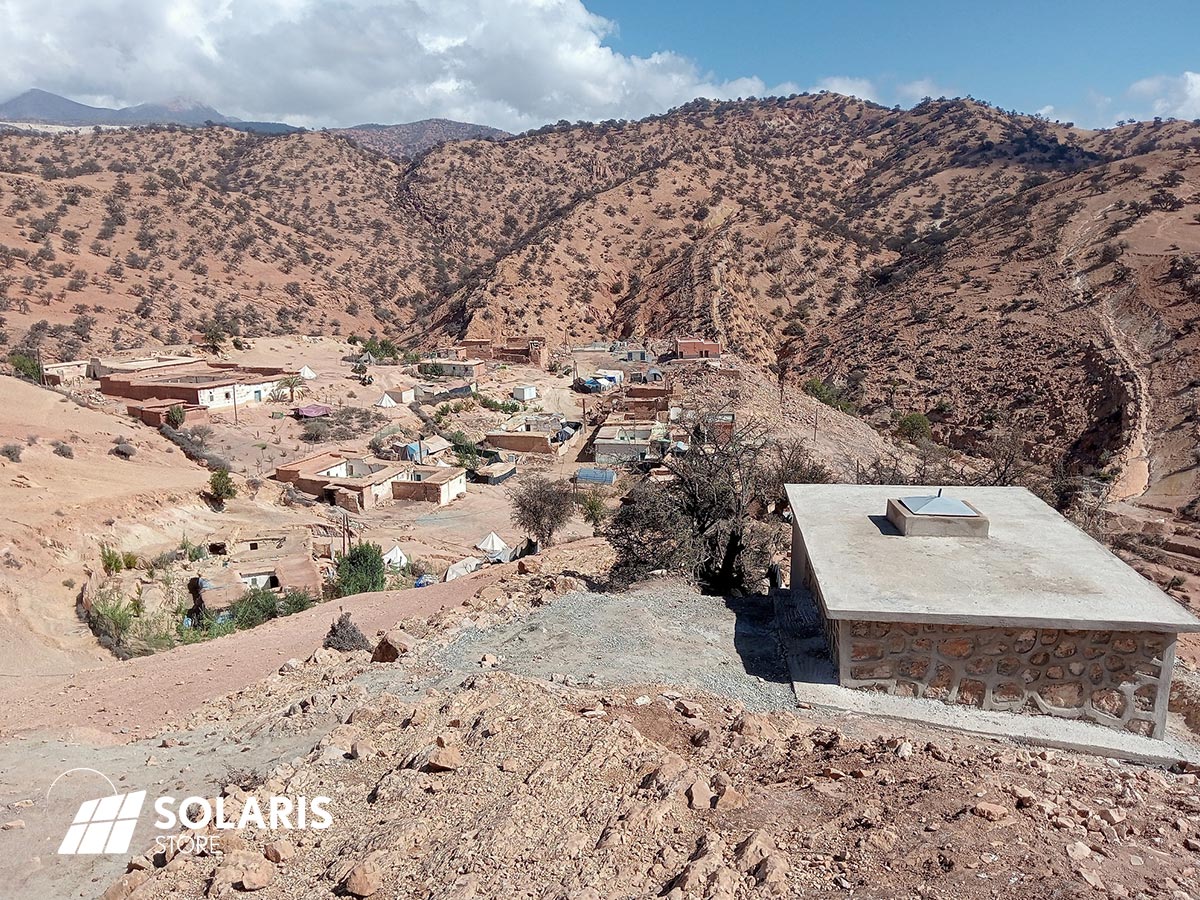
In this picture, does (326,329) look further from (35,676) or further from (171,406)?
(35,676)

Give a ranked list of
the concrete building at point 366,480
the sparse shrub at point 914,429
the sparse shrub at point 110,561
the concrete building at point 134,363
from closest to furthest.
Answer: the sparse shrub at point 110,561 < the concrete building at point 366,480 < the sparse shrub at point 914,429 < the concrete building at point 134,363

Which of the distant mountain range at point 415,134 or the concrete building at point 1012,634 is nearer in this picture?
the concrete building at point 1012,634

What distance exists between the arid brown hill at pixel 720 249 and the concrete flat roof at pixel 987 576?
23165mm

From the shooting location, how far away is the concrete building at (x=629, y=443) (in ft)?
102

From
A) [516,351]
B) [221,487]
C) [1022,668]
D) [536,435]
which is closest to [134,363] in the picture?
[221,487]

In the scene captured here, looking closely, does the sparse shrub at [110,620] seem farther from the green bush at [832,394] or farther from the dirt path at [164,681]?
the green bush at [832,394]

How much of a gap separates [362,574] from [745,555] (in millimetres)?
9504

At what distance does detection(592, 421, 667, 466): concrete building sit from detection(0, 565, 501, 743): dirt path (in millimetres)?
19056

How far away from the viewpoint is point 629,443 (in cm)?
3164

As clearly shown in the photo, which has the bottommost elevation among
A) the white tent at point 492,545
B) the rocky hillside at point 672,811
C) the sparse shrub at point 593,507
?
the white tent at point 492,545

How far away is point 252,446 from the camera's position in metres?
30.5

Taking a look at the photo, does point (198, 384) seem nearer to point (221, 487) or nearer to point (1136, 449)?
point (221, 487)

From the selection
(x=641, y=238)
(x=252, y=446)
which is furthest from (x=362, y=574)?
(x=641, y=238)

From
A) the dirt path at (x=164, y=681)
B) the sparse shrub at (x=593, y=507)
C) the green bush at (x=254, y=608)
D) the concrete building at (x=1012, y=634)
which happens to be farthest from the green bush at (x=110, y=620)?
the concrete building at (x=1012, y=634)
